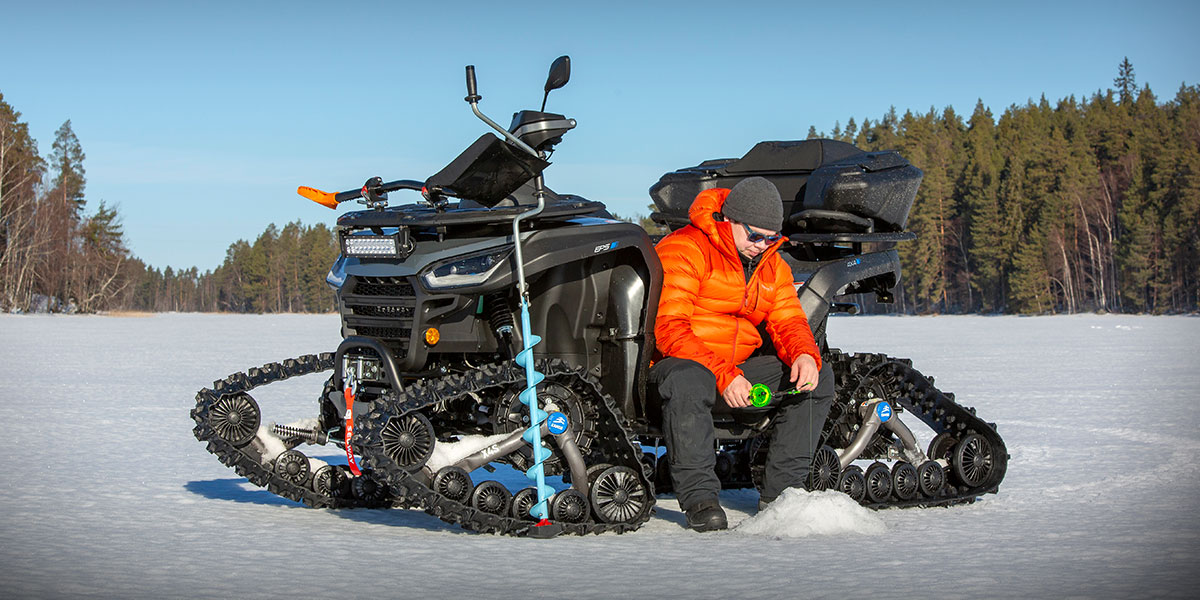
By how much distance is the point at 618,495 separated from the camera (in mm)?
4824

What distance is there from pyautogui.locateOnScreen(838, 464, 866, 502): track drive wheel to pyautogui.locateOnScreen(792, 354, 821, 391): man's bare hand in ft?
2.80

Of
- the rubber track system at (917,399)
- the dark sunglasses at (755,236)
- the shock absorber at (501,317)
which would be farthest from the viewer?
the rubber track system at (917,399)

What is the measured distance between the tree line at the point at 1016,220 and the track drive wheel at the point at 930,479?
56174 millimetres

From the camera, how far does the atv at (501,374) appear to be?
4691 millimetres

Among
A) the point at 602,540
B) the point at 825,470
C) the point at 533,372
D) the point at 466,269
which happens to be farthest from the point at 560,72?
the point at 825,470

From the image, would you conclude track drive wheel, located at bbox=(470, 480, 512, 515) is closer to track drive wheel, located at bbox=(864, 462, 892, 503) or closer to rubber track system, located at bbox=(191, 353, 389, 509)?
rubber track system, located at bbox=(191, 353, 389, 509)

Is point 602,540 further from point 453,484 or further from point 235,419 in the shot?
point 235,419

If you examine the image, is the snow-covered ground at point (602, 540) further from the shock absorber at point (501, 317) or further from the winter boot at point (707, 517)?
the shock absorber at point (501, 317)

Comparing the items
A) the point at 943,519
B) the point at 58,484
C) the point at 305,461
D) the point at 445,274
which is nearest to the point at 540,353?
the point at 445,274

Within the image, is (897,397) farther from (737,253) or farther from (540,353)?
(540,353)

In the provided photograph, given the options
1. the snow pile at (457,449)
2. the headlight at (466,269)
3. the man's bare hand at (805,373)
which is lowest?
the snow pile at (457,449)

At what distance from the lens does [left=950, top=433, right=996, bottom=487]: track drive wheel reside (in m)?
6.05

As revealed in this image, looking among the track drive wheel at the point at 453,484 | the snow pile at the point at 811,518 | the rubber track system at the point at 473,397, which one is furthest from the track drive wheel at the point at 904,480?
the track drive wheel at the point at 453,484

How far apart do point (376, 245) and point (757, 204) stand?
1.60 m
